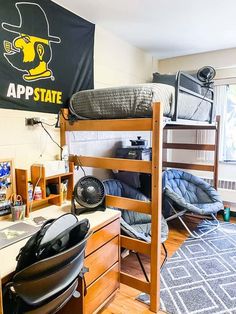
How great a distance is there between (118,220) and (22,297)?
964mm

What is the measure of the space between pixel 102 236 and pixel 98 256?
0.13 m

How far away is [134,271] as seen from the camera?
2.32 metres

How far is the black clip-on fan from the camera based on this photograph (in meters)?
1.88

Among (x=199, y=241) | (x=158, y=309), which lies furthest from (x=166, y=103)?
(x=199, y=241)

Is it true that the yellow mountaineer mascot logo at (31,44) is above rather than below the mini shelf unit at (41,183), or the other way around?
above

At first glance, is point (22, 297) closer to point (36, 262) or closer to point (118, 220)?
point (36, 262)

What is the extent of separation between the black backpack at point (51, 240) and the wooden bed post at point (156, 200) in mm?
688

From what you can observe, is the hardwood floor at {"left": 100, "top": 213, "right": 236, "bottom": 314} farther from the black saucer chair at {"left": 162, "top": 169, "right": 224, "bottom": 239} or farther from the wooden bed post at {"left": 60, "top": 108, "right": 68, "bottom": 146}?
the wooden bed post at {"left": 60, "top": 108, "right": 68, "bottom": 146}

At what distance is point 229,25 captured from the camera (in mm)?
2611

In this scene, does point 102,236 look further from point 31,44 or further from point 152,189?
point 31,44

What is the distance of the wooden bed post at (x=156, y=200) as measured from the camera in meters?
1.70

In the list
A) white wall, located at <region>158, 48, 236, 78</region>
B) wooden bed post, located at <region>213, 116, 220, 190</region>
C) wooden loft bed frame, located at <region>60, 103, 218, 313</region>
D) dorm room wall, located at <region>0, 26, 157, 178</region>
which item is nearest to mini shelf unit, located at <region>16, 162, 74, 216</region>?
dorm room wall, located at <region>0, 26, 157, 178</region>

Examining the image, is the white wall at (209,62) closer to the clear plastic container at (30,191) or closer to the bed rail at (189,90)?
the bed rail at (189,90)

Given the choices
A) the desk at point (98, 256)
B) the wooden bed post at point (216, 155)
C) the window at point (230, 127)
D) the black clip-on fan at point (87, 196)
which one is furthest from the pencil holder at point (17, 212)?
the window at point (230, 127)
